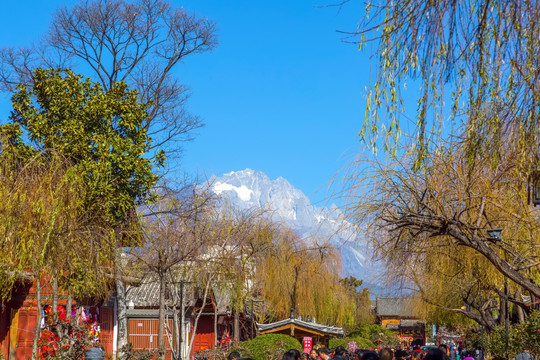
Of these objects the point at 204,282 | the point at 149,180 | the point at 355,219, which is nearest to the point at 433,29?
the point at 355,219

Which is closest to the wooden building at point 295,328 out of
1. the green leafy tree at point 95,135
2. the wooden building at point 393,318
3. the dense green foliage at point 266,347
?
the dense green foliage at point 266,347

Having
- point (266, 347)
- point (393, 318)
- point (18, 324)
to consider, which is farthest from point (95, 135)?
point (393, 318)

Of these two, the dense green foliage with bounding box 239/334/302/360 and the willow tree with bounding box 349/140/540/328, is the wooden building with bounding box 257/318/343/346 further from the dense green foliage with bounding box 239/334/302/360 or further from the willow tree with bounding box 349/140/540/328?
the willow tree with bounding box 349/140/540/328

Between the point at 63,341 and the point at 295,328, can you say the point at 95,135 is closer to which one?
the point at 63,341

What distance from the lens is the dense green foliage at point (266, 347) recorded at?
23609 mm

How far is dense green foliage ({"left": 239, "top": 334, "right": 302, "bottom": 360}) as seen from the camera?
23609mm

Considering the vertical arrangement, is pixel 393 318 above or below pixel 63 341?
below

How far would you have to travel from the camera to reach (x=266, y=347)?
24.2m

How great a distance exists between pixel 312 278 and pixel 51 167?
2848 cm

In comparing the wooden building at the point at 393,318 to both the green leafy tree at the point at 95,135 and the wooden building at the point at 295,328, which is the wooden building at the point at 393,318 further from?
the green leafy tree at the point at 95,135

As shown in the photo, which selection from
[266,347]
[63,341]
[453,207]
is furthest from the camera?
[266,347]

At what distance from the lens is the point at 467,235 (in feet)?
32.8

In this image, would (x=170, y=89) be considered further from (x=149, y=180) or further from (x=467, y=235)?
(x=467, y=235)

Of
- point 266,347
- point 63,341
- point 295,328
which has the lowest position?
point 266,347
